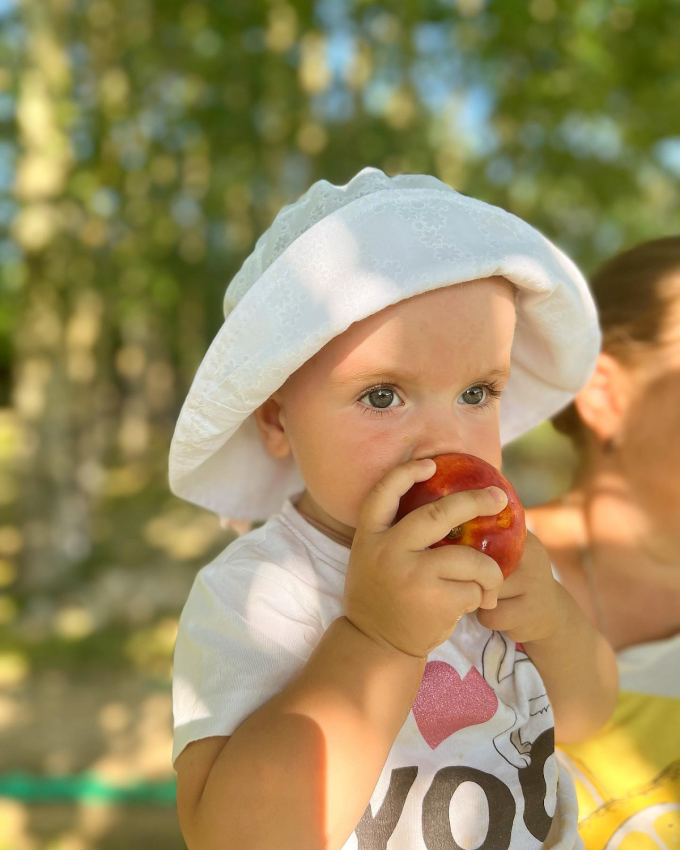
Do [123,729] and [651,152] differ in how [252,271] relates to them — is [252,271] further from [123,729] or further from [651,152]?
[651,152]

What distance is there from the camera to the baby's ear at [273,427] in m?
1.53

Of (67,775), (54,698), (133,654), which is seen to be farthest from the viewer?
(133,654)

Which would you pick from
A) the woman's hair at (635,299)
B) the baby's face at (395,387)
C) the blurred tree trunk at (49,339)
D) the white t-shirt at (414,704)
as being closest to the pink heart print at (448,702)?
the white t-shirt at (414,704)

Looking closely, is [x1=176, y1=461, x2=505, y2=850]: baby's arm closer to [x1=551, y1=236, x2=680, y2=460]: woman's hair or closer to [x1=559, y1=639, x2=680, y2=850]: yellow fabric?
[x1=559, y1=639, x2=680, y2=850]: yellow fabric

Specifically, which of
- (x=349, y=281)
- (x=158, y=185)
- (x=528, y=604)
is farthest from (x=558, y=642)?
(x=158, y=185)

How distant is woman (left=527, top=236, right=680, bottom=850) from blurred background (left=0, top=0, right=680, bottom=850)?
2.87m

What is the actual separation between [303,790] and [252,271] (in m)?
0.85

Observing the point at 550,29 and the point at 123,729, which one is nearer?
the point at 123,729

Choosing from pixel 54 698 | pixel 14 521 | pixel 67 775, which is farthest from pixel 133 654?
pixel 14 521

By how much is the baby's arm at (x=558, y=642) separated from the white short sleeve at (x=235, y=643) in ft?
1.16

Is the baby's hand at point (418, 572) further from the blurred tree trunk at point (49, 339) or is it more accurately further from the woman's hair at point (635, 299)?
the blurred tree trunk at point (49, 339)

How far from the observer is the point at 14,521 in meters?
11.2

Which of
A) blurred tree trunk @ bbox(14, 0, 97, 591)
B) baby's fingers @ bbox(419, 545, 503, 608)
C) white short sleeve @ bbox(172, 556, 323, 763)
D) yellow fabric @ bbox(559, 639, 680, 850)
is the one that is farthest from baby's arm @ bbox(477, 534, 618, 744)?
blurred tree trunk @ bbox(14, 0, 97, 591)

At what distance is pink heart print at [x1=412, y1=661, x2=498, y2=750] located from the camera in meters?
1.39
